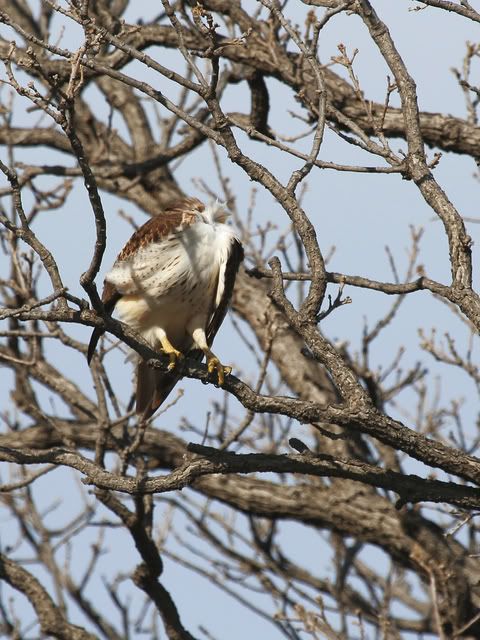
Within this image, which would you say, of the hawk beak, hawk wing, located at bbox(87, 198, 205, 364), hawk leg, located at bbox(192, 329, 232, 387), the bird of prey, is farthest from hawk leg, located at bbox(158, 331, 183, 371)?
the hawk beak

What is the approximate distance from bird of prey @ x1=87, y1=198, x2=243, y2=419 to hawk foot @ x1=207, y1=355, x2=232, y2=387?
10 mm

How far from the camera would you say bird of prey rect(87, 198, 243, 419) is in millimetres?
4930

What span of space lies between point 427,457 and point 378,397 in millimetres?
2767

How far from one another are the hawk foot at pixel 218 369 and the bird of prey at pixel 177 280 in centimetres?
1

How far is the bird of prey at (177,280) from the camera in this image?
493 cm

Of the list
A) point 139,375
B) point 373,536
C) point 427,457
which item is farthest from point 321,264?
point 373,536

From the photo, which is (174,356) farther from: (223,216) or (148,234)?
(223,216)

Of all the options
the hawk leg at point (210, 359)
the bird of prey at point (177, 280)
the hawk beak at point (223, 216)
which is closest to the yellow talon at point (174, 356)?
the bird of prey at point (177, 280)

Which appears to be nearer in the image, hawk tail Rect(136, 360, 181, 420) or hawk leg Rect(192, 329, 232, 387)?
hawk leg Rect(192, 329, 232, 387)

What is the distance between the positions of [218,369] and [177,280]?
1.87 ft

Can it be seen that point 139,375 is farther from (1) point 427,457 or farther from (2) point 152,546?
(1) point 427,457

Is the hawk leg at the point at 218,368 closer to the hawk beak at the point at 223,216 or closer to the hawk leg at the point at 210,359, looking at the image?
the hawk leg at the point at 210,359

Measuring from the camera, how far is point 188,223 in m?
5.08

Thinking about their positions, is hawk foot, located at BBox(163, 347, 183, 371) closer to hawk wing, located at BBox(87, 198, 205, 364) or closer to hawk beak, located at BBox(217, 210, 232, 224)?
hawk wing, located at BBox(87, 198, 205, 364)
